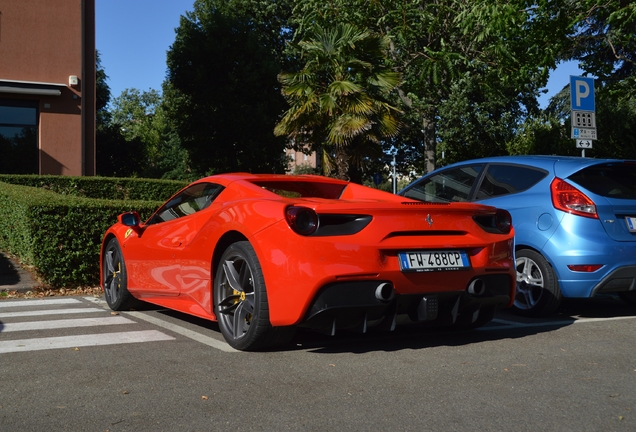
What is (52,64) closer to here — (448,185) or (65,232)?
(65,232)

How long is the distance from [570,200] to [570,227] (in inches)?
9.8

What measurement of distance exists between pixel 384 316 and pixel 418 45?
21322 millimetres

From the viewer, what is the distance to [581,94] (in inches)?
448

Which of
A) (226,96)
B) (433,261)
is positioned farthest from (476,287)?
(226,96)

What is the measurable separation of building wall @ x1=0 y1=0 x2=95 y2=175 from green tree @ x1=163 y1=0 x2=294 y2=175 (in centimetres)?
1192

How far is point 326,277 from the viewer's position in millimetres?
4578

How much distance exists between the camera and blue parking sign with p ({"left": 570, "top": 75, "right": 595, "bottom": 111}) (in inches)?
442

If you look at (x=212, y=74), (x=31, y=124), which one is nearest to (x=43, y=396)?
(x=31, y=124)

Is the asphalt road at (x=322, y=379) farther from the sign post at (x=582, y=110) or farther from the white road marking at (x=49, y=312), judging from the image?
the sign post at (x=582, y=110)

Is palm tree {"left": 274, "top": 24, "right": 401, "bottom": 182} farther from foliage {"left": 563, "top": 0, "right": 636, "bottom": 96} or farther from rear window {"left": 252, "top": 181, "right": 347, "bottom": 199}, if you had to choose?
rear window {"left": 252, "top": 181, "right": 347, "bottom": 199}

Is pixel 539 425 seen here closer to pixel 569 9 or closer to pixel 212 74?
pixel 569 9

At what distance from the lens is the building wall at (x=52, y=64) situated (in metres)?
22.7

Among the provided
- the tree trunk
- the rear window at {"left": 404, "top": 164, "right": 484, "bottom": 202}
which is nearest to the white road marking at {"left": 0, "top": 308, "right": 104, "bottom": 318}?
the rear window at {"left": 404, "top": 164, "right": 484, "bottom": 202}

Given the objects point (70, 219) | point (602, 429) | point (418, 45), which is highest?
point (418, 45)
